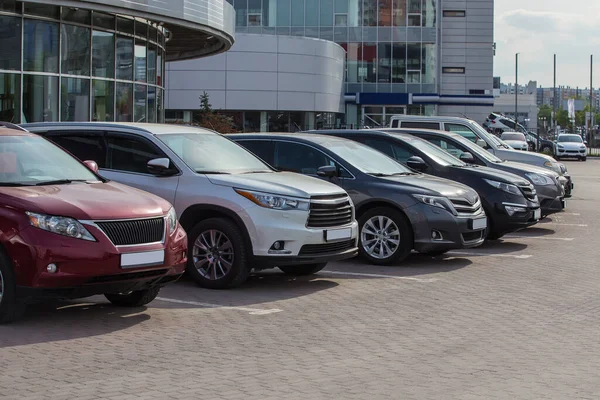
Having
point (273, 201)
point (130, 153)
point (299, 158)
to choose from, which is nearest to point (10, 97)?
point (299, 158)

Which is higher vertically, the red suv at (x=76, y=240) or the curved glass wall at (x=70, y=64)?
the curved glass wall at (x=70, y=64)

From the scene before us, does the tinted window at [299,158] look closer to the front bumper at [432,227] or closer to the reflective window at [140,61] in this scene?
the front bumper at [432,227]

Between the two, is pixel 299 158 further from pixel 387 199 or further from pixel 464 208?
pixel 464 208

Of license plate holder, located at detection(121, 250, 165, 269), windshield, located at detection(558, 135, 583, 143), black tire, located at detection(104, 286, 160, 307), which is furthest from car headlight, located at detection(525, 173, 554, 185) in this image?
windshield, located at detection(558, 135, 583, 143)

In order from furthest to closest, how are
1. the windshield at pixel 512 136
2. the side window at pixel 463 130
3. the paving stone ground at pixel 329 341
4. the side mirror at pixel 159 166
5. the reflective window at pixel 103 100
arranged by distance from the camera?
the windshield at pixel 512 136 < the reflective window at pixel 103 100 < the side window at pixel 463 130 < the side mirror at pixel 159 166 < the paving stone ground at pixel 329 341

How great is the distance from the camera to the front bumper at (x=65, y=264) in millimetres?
7691

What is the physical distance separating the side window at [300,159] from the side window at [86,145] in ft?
8.98

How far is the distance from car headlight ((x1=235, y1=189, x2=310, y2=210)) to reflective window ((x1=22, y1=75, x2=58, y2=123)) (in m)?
11.8

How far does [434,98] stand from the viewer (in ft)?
223

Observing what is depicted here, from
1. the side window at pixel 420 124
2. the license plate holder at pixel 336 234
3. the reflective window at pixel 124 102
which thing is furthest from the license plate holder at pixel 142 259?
the reflective window at pixel 124 102

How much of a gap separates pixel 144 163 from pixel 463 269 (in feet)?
14.3

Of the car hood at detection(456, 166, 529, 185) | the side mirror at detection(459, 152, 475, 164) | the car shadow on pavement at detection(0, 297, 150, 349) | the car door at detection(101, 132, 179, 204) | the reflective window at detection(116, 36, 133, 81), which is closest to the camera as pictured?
the car shadow on pavement at detection(0, 297, 150, 349)

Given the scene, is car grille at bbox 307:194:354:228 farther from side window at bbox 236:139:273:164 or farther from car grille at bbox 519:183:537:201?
car grille at bbox 519:183:537:201

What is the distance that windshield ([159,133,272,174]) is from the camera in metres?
10.6
